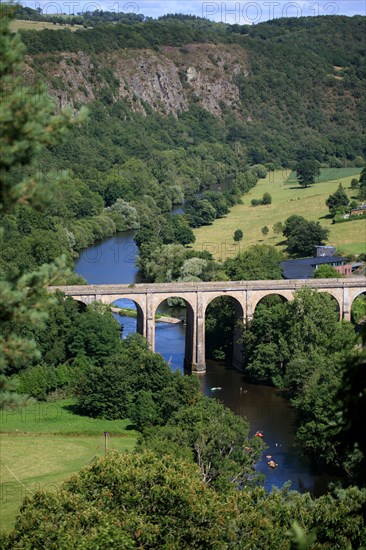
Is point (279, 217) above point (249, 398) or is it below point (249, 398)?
above

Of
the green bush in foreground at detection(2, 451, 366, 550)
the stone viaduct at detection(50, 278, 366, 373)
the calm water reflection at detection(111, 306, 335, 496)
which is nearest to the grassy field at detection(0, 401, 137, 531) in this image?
the calm water reflection at detection(111, 306, 335, 496)

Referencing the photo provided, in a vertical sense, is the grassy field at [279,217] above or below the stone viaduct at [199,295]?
above

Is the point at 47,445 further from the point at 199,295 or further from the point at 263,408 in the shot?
the point at 199,295

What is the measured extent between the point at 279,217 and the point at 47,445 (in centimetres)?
8520

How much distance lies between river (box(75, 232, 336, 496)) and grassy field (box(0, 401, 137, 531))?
333 inches

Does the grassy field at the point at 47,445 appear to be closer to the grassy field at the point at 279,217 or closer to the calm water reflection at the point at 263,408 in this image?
the calm water reflection at the point at 263,408

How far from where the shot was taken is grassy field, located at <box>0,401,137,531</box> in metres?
55.1

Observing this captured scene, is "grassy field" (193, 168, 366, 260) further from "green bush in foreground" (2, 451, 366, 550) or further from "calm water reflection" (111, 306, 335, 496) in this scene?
"green bush in foreground" (2, 451, 366, 550)

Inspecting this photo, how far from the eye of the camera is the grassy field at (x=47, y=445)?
5507 cm

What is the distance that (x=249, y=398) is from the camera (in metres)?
76.8

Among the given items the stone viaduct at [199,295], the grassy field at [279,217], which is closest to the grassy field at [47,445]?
the stone viaduct at [199,295]

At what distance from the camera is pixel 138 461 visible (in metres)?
41.0

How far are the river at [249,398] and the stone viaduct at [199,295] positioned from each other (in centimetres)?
198

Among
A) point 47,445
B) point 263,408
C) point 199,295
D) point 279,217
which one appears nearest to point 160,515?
point 47,445
